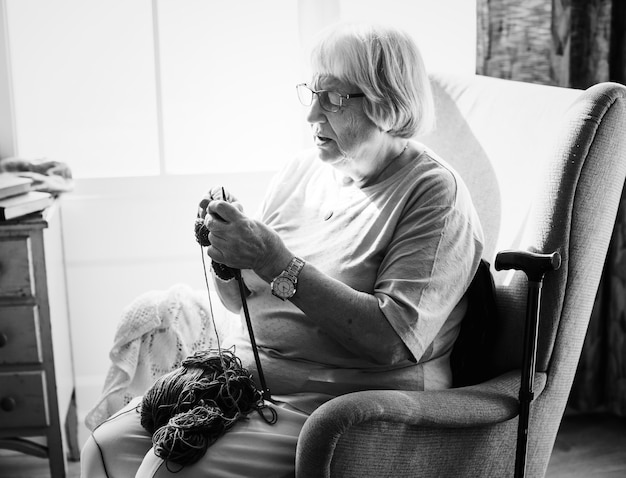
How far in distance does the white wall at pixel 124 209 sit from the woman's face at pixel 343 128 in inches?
39.3

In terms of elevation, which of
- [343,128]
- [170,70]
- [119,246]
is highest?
[170,70]

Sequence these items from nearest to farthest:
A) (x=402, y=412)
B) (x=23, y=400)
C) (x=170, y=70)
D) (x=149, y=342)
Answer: (x=402, y=412)
(x=149, y=342)
(x=23, y=400)
(x=170, y=70)

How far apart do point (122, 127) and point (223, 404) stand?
4.45ft

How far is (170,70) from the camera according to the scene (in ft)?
8.36

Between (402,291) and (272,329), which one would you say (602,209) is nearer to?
(402,291)

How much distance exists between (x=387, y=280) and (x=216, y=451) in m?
0.43

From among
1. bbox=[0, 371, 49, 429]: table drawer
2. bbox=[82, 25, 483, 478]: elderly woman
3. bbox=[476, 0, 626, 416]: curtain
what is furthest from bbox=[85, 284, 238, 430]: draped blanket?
bbox=[476, 0, 626, 416]: curtain

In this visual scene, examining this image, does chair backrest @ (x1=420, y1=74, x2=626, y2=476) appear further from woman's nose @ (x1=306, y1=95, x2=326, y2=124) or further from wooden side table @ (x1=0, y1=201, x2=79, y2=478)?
wooden side table @ (x1=0, y1=201, x2=79, y2=478)

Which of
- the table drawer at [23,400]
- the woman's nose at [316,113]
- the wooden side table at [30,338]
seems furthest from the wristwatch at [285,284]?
the table drawer at [23,400]

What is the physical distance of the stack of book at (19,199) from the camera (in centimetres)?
197

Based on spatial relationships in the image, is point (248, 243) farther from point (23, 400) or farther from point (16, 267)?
point (23, 400)

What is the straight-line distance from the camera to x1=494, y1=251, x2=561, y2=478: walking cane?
1.37 meters

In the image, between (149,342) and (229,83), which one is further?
(229,83)

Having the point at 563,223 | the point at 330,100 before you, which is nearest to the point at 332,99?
the point at 330,100
